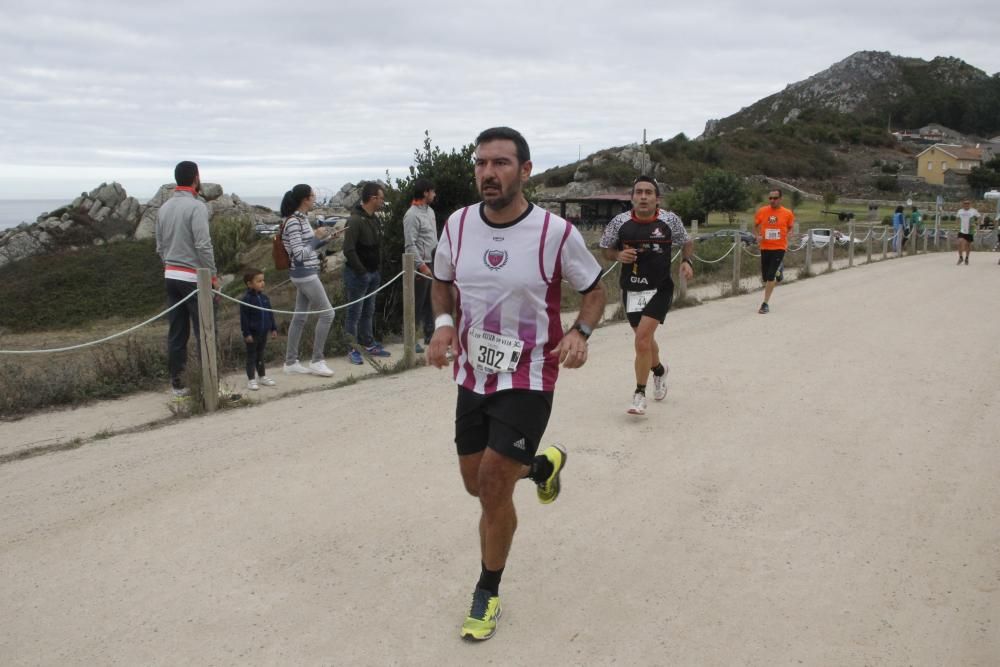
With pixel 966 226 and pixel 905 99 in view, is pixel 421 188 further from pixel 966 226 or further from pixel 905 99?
pixel 905 99

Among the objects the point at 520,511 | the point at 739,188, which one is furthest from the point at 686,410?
the point at 739,188

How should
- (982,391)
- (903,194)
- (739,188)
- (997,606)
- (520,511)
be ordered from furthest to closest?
(903,194), (739,188), (982,391), (520,511), (997,606)

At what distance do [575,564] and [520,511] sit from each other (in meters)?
0.75

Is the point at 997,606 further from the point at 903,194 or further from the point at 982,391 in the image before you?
the point at 903,194

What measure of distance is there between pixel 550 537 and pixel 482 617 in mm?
1087

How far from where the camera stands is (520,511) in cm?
497

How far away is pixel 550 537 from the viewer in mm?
4605

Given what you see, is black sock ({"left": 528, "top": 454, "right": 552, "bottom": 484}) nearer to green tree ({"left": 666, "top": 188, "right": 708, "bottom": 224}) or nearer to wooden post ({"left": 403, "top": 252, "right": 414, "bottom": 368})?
wooden post ({"left": 403, "top": 252, "right": 414, "bottom": 368})

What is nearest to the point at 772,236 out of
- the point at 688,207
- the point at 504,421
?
the point at 504,421

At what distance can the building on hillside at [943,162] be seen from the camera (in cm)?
10075

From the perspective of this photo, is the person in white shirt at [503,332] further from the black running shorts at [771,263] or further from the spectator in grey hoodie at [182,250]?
the black running shorts at [771,263]

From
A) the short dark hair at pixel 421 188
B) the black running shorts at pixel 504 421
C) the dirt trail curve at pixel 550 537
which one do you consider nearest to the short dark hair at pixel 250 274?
the dirt trail curve at pixel 550 537

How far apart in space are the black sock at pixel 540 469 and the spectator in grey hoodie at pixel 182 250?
4660 millimetres

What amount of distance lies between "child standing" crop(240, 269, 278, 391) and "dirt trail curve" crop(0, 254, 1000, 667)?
2.83ft
